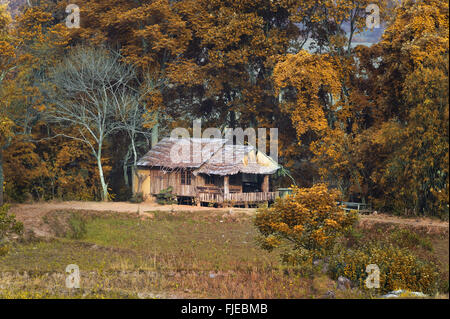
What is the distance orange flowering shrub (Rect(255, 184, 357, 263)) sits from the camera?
18.3 m

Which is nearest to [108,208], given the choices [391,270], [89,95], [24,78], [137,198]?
[137,198]

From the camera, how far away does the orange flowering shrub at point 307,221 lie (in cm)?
1833

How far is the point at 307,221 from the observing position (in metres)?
18.5

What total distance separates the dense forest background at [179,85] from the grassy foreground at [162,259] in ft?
22.4

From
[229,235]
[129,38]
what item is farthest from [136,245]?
[129,38]

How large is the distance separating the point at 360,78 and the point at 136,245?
715 inches

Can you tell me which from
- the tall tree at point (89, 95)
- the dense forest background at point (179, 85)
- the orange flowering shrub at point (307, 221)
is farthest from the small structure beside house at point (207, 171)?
the orange flowering shrub at point (307, 221)

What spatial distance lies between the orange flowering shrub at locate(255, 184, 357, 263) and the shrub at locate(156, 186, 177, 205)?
18173mm

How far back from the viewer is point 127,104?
38.8 metres

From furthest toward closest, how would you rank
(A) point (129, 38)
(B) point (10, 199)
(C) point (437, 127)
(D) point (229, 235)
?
(A) point (129, 38) < (B) point (10, 199) < (D) point (229, 235) < (C) point (437, 127)

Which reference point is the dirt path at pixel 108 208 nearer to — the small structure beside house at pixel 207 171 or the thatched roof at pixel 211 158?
the small structure beside house at pixel 207 171

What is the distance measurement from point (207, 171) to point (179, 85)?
10.2 m

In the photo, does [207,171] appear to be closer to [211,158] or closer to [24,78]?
[211,158]

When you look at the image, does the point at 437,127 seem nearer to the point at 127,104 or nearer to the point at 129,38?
the point at 127,104
